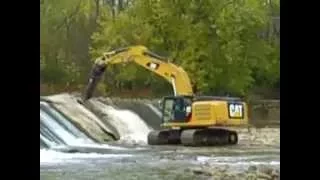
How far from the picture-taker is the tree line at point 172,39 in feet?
7.00

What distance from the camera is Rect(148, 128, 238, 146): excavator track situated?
233cm

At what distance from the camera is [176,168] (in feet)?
7.46

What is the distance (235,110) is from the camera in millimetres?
2260

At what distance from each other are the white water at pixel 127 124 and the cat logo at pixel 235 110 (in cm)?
37

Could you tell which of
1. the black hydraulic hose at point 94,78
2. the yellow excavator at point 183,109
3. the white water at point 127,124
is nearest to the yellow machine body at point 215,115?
the yellow excavator at point 183,109

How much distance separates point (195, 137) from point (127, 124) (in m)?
0.31

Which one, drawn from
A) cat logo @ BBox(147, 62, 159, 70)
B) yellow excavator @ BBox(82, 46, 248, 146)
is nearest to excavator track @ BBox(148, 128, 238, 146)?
yellow excavator @ BBox(82, 46, 248, 146)

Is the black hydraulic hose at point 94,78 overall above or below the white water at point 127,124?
above

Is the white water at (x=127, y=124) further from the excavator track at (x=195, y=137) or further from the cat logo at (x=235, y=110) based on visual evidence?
the cat logo at (x=235, y=110)

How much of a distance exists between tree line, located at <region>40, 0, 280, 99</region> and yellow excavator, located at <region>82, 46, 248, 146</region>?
0.04 metres

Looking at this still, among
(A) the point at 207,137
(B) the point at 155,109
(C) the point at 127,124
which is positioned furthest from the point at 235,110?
(C) the point at 127,124

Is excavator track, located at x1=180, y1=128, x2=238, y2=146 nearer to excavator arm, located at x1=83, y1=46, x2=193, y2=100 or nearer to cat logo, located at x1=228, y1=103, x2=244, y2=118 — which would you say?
cat logo, located at x1=228, y1=103, x2=244, y2=118
